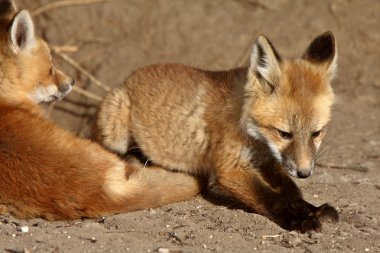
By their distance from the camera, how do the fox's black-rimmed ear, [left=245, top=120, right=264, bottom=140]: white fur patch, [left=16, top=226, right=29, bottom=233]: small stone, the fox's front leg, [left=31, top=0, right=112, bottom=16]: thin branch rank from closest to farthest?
[left=16, top=226, right=29, bottom=233]: small stone → the fox's front leg → [left=245, top=120, right=264, bottom=140]: white fur patch → the fox's black-rimmed ear → [left=31, top=0, right=112, bottom=16]: thin branch

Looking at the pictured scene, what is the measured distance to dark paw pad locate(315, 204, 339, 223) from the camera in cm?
511

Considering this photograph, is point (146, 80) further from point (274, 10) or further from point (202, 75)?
point (274, 10)

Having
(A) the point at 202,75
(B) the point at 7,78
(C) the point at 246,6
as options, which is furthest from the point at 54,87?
(C) the point at 246,6

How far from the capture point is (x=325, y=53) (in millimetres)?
5562

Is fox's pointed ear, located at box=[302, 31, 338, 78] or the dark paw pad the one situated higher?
fox's pointed ear, located at box=[302, 31, 338, 78]

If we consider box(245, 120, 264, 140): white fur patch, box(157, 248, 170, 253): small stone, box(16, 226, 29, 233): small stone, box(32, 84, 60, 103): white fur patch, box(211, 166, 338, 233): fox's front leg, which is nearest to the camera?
box(157, 248, 170, 253): small stone

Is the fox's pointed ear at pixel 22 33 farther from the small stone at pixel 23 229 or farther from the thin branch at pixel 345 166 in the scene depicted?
the thin branch at pixel 345 166

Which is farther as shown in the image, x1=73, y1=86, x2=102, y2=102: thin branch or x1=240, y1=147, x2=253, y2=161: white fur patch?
x1=73, y1=86, x2=102, y2=102: thin branch

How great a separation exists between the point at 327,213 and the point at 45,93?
2812mm

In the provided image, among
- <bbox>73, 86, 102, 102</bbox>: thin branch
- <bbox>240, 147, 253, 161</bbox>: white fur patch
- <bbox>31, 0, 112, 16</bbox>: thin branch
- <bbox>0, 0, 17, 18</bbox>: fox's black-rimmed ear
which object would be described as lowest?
<bbox>73, 86, 102, 102</bbox>: thin branch

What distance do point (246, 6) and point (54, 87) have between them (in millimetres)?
3843

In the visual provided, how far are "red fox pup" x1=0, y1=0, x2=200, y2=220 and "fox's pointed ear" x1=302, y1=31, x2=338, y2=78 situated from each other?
1.43 meters

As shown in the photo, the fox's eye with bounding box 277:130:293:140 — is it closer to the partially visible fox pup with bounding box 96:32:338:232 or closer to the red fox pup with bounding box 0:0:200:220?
the partially visible fox pup with bounding box 96:32:338:232

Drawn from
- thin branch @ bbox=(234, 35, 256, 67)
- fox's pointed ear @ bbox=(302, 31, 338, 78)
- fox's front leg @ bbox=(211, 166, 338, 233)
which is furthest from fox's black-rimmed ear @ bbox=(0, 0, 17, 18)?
thin branch @ bbox=(234, 35, 256, 67)
